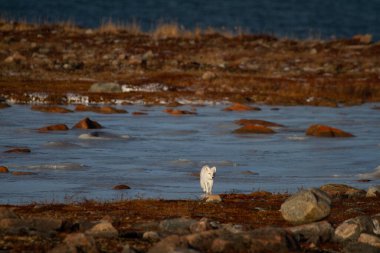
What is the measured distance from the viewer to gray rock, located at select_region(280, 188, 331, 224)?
13.6m

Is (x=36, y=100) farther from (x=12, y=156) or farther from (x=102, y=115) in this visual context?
(x=12, y=156)

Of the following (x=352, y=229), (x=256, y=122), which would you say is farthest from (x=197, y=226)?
(x=256, y=122)

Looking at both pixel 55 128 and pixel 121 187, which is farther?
pixel 55 128

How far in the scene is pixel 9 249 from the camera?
33.9ft

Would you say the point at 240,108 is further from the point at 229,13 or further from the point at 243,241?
the point at 229,13

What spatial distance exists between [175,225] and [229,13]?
86036 mm

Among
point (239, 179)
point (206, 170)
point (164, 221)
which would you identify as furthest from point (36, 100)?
A: point (164, 221)

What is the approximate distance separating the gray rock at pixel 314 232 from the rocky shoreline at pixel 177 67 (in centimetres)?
2245

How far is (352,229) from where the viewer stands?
1216 centimetres

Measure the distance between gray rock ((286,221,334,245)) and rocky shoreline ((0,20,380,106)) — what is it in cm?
2245

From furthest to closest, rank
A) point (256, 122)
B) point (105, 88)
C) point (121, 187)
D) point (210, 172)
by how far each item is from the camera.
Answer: point (105, 88) < point (256, 122) < point (121, 187) < point (210, 172)

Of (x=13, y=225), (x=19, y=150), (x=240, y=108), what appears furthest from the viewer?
(x=240, y=108)

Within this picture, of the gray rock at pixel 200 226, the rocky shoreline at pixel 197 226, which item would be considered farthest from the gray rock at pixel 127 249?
the gray rock at pixel 200 226

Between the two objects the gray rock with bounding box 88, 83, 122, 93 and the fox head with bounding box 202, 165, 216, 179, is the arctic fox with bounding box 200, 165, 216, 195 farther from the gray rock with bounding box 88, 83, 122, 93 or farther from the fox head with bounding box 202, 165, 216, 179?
the gray rock with bounding box 88, 83, 122, 93
